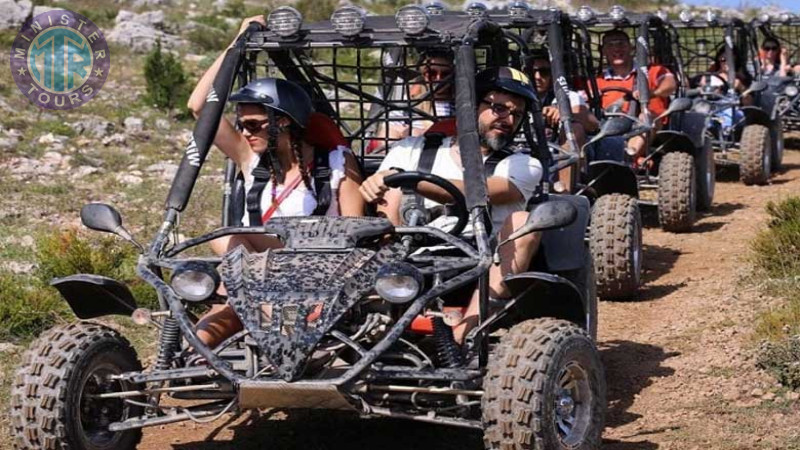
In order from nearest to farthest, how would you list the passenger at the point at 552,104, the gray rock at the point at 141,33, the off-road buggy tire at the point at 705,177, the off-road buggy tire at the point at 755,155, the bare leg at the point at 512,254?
1. the bare leg at the point at 512,254
2. the passenger at the point at 552,104
3. the off-road buggy tire at the point at 705,177
4. the off-road buggy tire at the point at 755,155
5. the gray rock at the point at 141,33

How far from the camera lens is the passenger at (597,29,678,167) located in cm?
1171

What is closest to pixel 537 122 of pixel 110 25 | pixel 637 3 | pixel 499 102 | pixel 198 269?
pixel 499 102

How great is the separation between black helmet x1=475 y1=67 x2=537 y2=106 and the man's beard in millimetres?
141

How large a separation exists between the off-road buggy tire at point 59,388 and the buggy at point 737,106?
937 centimetres

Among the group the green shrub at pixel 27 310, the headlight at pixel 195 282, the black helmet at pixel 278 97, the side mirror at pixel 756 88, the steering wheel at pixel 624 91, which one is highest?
the side mirror at pixel 756 88

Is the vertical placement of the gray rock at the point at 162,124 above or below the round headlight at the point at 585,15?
below

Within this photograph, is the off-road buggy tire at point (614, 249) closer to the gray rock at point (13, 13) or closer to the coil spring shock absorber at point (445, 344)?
the coil spring shock absorber at point (445, 344)

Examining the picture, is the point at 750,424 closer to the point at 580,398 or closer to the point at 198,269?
the point at 580,398

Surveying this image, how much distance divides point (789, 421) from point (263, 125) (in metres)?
2.63

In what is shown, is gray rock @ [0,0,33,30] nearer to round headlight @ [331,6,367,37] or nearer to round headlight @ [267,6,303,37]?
round headlight @ [267,6,303,37]

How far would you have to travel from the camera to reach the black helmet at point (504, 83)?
20.4 ft

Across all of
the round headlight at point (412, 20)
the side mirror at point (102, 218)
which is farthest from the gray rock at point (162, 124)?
the round headlight at point (412, 20)

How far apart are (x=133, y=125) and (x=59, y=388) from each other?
11.4 m

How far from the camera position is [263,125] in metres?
6.14
